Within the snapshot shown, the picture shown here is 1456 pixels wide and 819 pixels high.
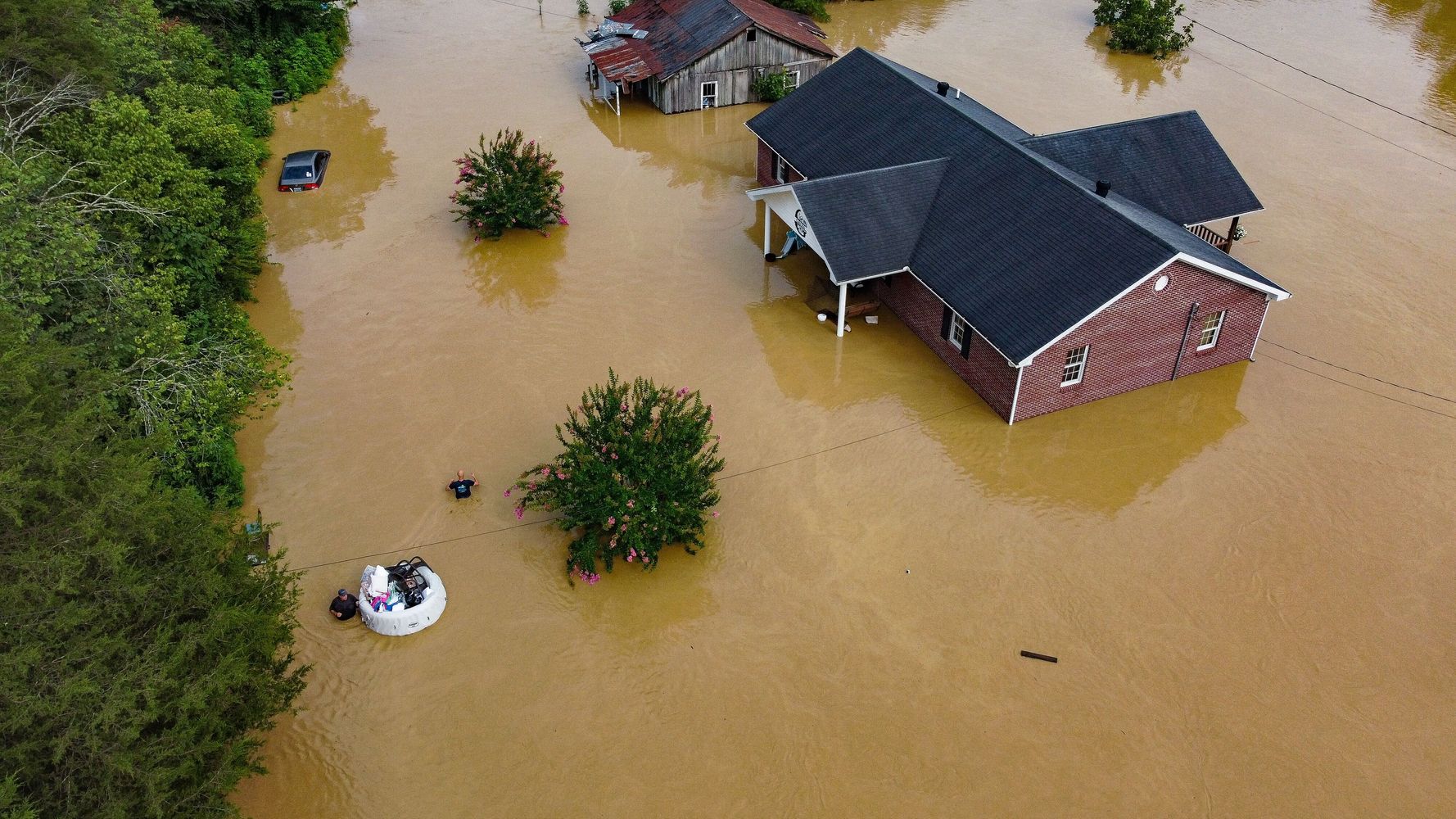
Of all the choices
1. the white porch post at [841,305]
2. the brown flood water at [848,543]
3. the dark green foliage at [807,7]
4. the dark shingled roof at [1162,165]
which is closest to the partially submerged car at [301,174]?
the brown flood water at [848,543]

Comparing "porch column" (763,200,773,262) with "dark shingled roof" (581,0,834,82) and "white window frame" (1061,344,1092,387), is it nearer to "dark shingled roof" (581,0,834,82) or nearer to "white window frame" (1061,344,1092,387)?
"white window frame" (1061,344,1092,387)

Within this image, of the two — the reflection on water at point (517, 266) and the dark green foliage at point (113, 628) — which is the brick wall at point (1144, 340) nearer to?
the reflection on water at point (517, 266)

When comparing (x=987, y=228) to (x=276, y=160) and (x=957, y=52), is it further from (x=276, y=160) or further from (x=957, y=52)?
(x=276, y=160)

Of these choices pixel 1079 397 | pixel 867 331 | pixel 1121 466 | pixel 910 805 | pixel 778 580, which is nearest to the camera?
pixel 910 805

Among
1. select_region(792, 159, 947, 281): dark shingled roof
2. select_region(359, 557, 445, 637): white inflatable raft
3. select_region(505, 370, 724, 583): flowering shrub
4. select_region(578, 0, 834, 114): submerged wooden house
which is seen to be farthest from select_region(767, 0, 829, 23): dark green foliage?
select_region(359, 557, 445, 637): white inflatable raft

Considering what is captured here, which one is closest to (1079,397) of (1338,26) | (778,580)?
(778,580)

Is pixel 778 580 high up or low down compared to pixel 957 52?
down

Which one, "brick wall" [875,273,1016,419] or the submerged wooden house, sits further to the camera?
the submerged wooden house
